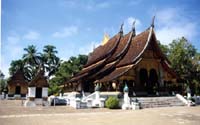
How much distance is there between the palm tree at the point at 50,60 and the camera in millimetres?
52175

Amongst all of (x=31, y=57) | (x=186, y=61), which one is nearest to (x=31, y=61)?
(x=31, y=57)

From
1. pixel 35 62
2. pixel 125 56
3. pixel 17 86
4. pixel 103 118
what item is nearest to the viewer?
pixel 103 118

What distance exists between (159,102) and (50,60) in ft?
124

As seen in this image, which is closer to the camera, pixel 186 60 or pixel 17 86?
pixel 186 60

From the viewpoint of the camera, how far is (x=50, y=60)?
2063 inches

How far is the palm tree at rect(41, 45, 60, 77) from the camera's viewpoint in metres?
52.2

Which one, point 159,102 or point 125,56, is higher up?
point 125,56

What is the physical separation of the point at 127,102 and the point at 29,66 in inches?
1503

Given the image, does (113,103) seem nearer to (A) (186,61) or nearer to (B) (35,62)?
(A) (186,61)

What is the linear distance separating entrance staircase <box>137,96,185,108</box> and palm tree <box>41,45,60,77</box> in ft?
121

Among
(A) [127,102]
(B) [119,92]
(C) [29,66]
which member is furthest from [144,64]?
(C) [29,66]

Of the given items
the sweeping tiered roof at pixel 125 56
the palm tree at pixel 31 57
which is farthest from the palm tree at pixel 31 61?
the sweeping tiered roof at pixel 125 56

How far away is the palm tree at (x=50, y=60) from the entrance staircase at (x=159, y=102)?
121 feet

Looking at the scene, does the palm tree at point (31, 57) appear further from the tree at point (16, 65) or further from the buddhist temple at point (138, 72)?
the buddhist temple at point (138, 72)
